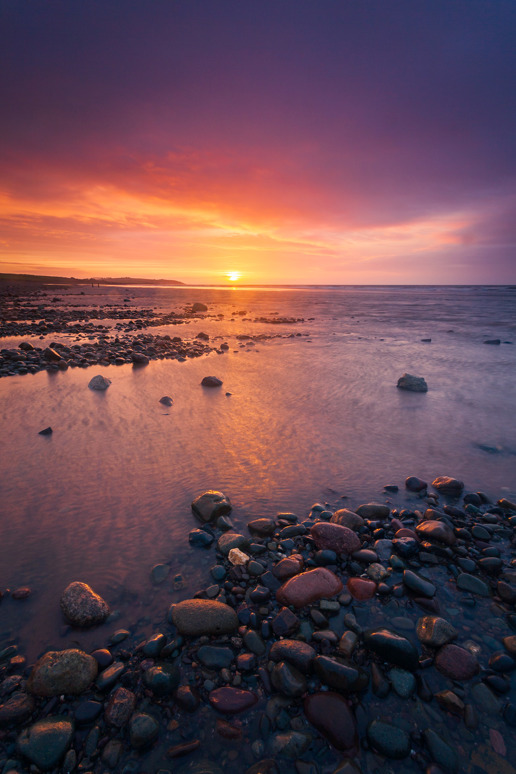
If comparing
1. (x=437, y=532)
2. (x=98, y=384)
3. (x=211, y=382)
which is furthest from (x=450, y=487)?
(x=98, y=384)

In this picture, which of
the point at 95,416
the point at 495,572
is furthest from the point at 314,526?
the point at 95,416

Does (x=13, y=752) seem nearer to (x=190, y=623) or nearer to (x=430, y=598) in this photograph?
(x=190, y=623)

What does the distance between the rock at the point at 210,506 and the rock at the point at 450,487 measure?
3261 millimetres

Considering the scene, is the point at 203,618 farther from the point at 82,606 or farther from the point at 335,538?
the point at 335,538

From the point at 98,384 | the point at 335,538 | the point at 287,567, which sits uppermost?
the point at 98,384

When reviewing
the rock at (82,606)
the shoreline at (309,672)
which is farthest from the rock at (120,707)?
the rock at (82,606)

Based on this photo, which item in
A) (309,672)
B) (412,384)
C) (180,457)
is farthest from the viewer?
(412,384)

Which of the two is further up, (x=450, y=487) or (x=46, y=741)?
(x=450, y=487)

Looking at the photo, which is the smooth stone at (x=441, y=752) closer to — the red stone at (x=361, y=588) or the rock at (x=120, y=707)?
the red stone at (x=361, y=588)

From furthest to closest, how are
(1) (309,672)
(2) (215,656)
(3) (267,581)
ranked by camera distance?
1. (3) (267,581)
2. (2) (215,656)
3. (1) (309,672)

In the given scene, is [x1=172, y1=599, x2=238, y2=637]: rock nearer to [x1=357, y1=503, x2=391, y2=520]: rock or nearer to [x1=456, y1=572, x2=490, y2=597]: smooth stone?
[x1=357, y1=503, x2=391, y2=520]: rock

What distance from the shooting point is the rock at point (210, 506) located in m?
4.37

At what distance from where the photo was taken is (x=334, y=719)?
7.41 ft

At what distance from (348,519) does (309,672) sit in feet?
6.13
